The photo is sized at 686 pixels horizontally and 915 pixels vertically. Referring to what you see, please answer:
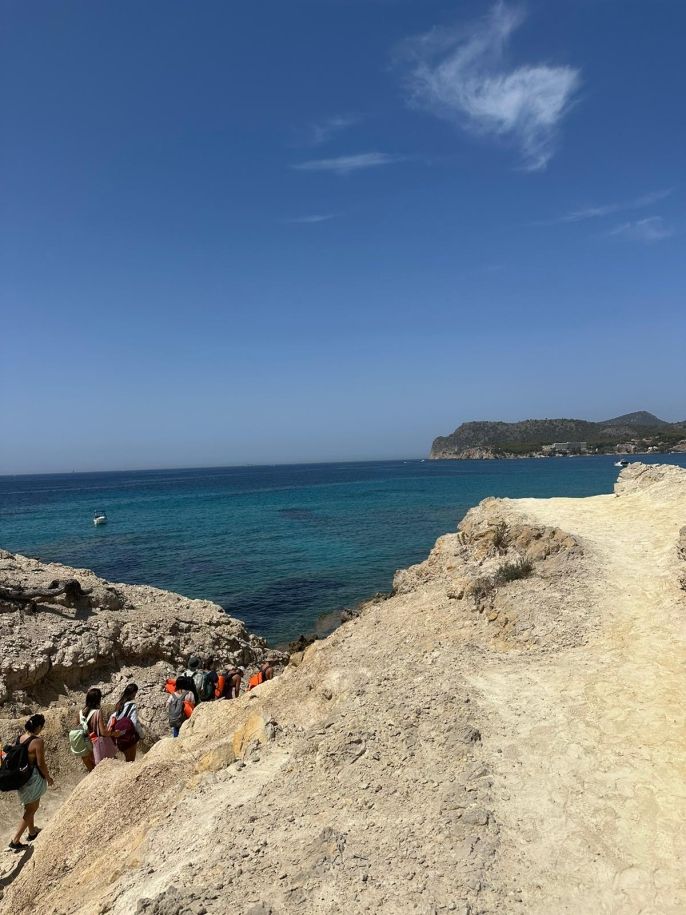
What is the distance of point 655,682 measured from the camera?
7.52m

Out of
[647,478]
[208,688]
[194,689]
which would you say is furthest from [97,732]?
[647,478]

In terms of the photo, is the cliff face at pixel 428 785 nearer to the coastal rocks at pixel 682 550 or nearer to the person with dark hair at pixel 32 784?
the coastal rocks at pixel 682 550

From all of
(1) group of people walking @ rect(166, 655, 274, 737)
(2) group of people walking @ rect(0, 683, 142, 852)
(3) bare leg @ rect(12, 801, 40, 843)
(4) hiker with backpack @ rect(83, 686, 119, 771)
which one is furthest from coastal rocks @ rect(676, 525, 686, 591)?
(3) bare leg @ rect(12, 801, 40, 843)

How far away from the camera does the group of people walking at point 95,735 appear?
7383 mm

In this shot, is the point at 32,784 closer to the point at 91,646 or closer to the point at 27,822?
the point at 27,822

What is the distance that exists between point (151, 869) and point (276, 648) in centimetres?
1449

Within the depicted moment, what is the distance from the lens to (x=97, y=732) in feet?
29.1

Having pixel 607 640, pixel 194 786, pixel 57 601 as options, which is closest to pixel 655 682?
pixel 607 640

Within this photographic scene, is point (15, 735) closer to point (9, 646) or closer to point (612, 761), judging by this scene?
point (9, 646)

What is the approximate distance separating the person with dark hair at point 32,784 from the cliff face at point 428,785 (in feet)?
1.92

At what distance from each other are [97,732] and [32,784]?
1450 millimetres

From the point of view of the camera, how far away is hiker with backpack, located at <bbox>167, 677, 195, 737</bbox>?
385 inches

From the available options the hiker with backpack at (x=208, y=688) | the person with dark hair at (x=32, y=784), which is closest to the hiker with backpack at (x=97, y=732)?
the person with dark hair at (x=32, y=784)

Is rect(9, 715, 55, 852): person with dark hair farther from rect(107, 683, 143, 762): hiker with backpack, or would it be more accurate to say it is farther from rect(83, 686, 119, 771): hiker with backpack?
rect(107, 683, 143, 762): hiker with backpack
